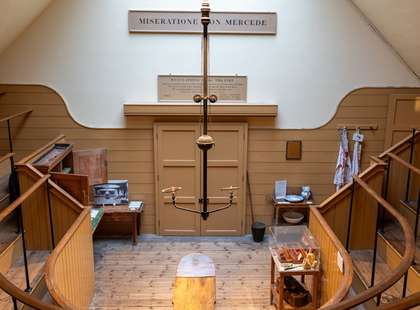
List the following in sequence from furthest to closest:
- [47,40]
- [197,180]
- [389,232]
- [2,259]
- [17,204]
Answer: [197,180]
[47,40]
[389,232]
[2,259]
[17,204]

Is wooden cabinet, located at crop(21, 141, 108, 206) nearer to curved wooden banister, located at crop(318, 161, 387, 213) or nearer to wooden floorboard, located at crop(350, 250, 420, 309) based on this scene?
curved wooden banister, located at crop(318, 161, 387, 213)

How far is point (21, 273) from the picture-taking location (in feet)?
14.5

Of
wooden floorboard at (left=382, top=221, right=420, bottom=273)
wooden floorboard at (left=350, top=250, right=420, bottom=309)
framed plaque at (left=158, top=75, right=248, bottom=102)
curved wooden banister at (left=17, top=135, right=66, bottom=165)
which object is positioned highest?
framed plaque at (left=158, top=75, right=248, bottom=102)

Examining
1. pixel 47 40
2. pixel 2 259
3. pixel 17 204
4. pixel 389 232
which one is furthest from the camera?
pixel 47 40

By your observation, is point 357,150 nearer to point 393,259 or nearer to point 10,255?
point 393,259

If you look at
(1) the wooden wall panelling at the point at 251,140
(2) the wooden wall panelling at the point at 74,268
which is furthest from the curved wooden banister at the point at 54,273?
(1) the wooden wall panelling at the point at 251,140

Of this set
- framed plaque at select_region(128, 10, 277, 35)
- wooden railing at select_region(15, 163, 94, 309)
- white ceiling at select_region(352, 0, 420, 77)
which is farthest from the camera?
framed plaque at select_region(128, 10, 277, 35)

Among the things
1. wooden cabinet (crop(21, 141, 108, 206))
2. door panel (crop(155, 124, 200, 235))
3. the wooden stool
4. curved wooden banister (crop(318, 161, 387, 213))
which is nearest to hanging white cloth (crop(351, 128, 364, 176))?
curved wooden banister (crop(318, 161, 387, 213))

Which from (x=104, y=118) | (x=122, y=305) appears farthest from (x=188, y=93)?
(x=122, y=305)

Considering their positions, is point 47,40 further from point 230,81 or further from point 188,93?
point 230,81

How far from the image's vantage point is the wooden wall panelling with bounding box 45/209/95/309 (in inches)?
150

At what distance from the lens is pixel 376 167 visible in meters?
5.35

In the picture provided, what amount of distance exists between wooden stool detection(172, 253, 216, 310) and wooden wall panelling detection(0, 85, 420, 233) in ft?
5.69

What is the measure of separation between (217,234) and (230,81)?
2292mm
